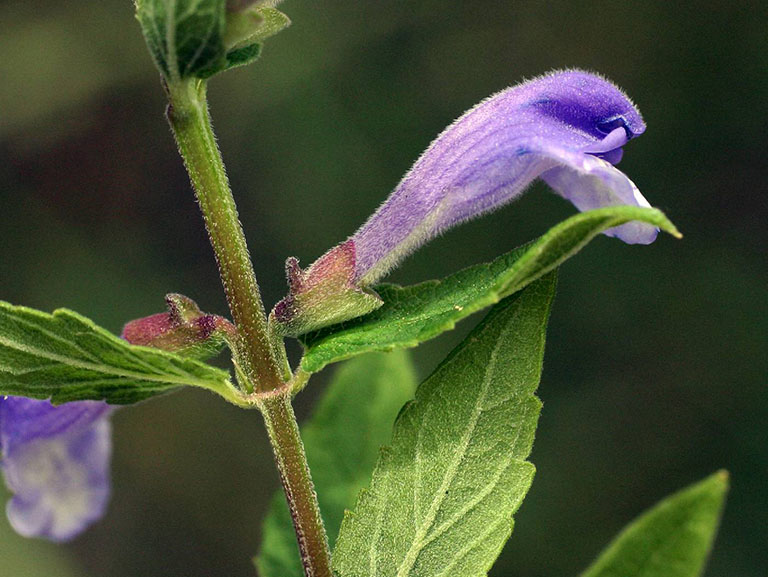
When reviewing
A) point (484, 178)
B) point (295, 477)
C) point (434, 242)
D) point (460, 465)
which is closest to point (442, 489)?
point (460, 465)

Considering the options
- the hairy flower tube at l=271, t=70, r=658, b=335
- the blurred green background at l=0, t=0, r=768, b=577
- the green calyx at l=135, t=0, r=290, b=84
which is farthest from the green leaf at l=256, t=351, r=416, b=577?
the blurred green background at l=0, t=0, r=768, b=577

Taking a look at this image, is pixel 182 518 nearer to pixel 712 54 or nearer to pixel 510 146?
pixel 712 54

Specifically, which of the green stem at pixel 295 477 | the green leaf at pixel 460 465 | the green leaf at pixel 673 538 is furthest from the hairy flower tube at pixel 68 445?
the green leaf at pixel 673 538

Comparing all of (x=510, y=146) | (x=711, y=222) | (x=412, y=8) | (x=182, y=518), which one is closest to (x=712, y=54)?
(x=711, y=222)

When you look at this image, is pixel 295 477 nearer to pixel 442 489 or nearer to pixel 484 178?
pixel 442 489

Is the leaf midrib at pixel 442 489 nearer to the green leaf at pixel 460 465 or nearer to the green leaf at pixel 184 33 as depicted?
the green leaf at pixel 460 465

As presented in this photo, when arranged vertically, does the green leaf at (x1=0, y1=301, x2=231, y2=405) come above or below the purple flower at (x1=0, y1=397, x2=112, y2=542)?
above

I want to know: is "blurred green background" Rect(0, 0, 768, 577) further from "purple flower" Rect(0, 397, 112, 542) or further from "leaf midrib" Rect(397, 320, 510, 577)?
"leaf midrib" Rect(397, 320, 510, 577)
